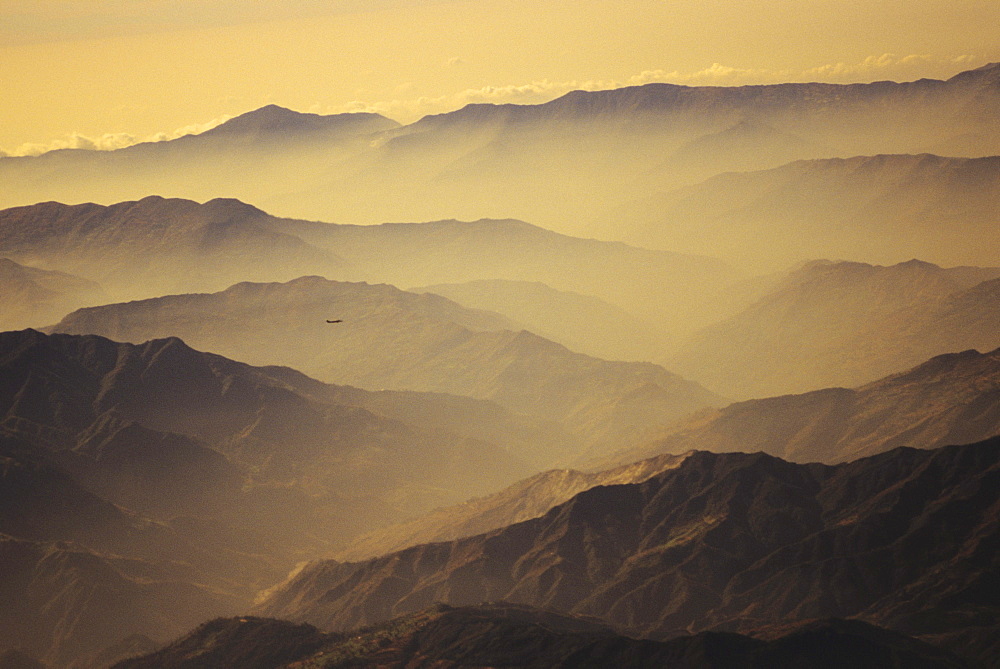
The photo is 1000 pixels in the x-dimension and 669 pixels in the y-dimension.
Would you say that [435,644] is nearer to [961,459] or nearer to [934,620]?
[934,620]

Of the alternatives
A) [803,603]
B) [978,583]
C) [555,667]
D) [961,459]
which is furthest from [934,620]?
[555,667]

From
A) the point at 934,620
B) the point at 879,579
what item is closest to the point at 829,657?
the point at 934,620

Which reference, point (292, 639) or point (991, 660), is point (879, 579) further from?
point (292, 639)

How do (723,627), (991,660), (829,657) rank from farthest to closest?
1. (723,627)
2. (991,660)
3. (829,657)

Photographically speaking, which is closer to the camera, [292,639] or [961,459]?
[292,639]

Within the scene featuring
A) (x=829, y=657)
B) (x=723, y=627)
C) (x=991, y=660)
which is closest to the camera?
(x=829, y=657)

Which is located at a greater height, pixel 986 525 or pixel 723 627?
pixel 986 525
